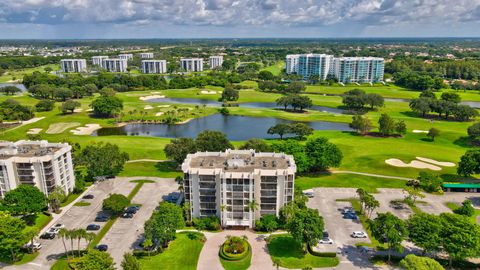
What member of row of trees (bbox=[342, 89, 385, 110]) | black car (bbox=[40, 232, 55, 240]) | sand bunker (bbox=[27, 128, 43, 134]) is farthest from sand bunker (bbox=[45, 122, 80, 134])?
row of trees (bbox=[342, 89, 385, 110])

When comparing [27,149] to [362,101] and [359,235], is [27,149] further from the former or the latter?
[362,101]

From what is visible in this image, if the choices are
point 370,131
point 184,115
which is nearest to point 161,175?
point 184,115

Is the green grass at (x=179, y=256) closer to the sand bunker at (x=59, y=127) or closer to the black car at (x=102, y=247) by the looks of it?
the black car at (x=102, y=247)

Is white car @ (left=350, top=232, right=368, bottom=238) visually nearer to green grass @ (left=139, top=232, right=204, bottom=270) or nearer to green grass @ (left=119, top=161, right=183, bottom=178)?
green grass @ (left=139, top=232, right=204, bottom=270)

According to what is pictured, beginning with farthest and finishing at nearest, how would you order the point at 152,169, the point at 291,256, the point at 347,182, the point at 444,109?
1. the point at 444,109
2. the point at 152,169
3. the point at 347,182
4. the point at 291,256

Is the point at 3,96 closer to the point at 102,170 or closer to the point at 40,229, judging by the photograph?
the point at 102,170

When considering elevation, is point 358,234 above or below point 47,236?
below

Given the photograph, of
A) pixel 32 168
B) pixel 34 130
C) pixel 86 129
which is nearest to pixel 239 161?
pixel 32 168
